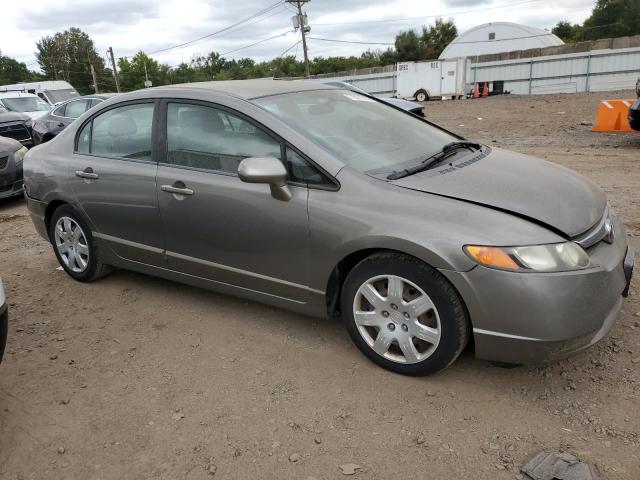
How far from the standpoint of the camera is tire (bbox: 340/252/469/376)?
9.00ft

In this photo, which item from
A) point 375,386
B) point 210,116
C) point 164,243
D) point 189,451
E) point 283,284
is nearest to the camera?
point 189,451

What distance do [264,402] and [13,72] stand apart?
10677cm

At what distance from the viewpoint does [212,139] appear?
356 cm

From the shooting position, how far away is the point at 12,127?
11281mm

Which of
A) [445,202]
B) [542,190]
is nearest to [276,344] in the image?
[445,202]

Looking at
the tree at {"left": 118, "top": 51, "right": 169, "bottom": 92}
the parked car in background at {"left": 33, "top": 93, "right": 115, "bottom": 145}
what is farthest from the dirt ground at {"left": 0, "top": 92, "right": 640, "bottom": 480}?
the tree at {"left": 118, "top": 51, "right": 169, "bottom": 92}

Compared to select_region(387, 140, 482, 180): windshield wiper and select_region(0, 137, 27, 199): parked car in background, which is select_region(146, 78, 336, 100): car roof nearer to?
select_region(387, 140, 482, 180): windshield wiper

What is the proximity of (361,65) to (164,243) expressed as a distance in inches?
2819

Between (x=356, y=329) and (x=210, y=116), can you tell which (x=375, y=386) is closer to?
(x=356, y=329)

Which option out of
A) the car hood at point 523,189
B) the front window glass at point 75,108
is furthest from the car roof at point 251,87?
the front window glass at point 75,108

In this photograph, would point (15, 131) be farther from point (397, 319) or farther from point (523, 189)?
point (523, 189)

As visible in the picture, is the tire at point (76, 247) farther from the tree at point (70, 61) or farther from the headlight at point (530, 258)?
the tree at point (70, 61)

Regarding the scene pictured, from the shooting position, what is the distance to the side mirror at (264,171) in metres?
2.99

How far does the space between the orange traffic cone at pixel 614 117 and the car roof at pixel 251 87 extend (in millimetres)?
9350
